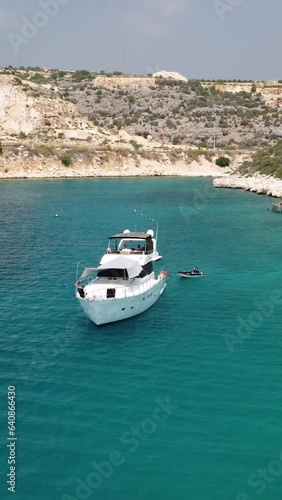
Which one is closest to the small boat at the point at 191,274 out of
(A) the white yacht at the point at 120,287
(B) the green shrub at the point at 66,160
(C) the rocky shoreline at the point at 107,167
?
(A) the white yacht at the point at 120,287

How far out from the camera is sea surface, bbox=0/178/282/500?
65.5 ft

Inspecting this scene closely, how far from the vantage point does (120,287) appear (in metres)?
35.1

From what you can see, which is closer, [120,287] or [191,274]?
[120,287]

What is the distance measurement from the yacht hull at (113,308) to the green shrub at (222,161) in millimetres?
122974

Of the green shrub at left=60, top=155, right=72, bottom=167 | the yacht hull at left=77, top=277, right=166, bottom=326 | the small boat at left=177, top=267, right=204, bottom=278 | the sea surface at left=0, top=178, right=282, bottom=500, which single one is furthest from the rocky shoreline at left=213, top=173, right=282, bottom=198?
the yacht hull at left=77, top=277, right=166, bottom=326

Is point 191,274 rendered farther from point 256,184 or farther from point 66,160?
point 66,160

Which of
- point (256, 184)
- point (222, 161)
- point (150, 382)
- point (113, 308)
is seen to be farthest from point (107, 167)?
point (150, 382)

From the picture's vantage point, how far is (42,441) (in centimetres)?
2173

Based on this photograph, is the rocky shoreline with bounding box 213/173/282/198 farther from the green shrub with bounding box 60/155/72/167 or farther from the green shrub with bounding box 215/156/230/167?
the green shrub with bounding box 60/155/72/167

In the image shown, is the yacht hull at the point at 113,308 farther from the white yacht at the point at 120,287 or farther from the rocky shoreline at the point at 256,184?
the rocky shoreline at the point at 256,184

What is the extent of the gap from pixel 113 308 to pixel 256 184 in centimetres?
8397

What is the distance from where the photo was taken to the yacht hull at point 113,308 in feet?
109

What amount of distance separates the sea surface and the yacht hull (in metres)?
0.53

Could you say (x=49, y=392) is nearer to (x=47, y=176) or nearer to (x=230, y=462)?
(x=230, y=462)
